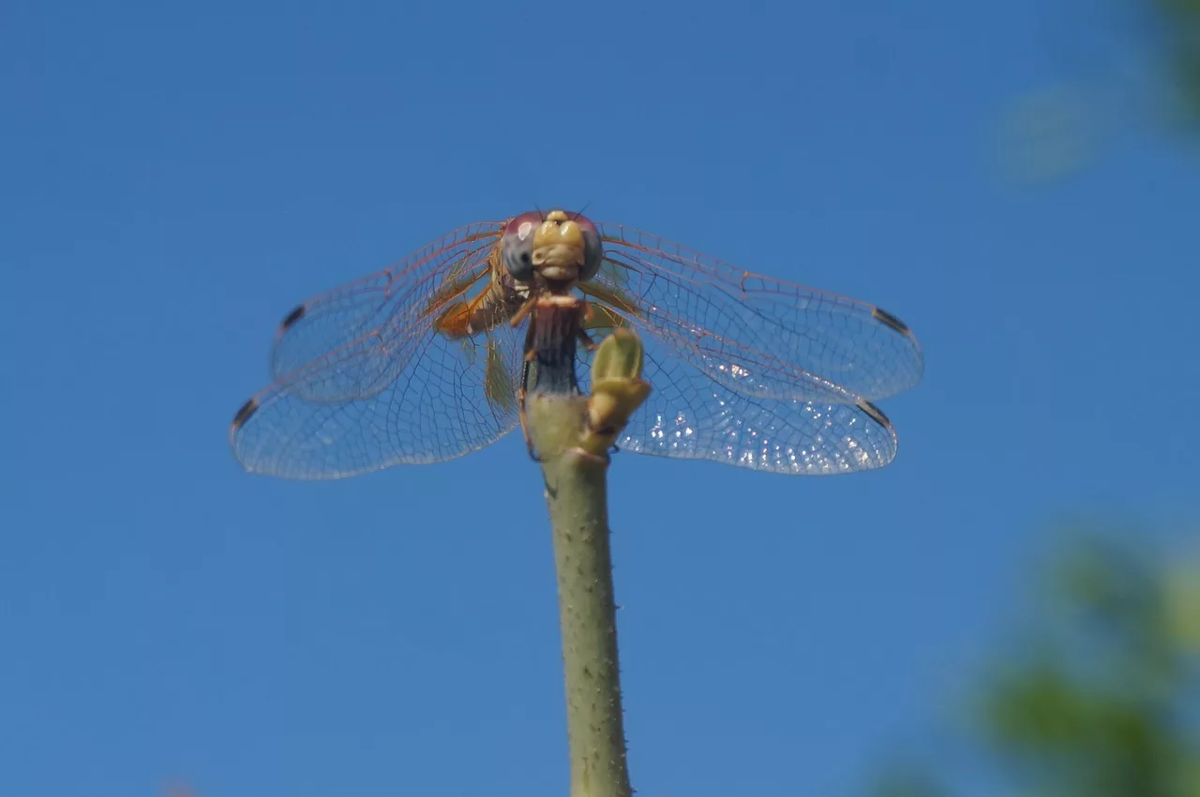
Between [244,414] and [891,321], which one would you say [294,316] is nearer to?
[244,414]

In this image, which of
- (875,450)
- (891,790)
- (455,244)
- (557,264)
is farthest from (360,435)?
(891,790)

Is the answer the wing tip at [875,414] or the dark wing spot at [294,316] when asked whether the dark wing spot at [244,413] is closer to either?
the dark wing spot at [294,316]

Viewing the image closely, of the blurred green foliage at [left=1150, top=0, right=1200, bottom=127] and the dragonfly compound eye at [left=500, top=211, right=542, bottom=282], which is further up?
Result: the dragonfly compound eye at [left=500, top=211, right=542, bottom=282]

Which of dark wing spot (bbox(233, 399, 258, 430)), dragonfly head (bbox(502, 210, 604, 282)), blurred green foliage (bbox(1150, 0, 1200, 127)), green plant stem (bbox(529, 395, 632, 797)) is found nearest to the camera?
blurred green foliage (bbox(1150, 0, 1200, 127))

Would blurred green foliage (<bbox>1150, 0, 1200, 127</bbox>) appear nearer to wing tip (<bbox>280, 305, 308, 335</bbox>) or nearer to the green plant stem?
the green plant stem

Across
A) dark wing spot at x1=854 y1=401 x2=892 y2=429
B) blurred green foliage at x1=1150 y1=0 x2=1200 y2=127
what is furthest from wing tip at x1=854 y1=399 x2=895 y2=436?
blurred green foliage at x1=1150 y1=0 x2=1200 y2=127

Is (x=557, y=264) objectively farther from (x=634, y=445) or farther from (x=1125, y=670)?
(x=1125, y=670)

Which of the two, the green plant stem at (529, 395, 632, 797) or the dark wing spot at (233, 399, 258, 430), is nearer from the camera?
the green plant stem at (529, 395, 632, 797)
